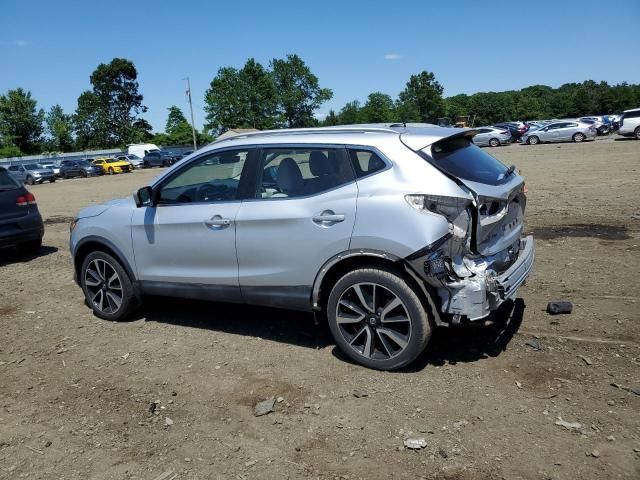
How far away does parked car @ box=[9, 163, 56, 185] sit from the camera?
138 feet

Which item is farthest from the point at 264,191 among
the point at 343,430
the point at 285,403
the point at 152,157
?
the point at 152,157

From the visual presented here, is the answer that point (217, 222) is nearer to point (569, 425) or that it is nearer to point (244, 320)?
point (244, 320)

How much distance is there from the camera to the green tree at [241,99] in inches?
3991

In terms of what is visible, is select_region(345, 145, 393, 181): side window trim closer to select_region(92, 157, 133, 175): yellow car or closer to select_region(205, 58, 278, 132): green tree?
select_region(92, 157, 133, 175): yellow car

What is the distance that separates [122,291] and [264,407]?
8.03 feet

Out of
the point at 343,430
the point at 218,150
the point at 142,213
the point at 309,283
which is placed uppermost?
the point at 218,150

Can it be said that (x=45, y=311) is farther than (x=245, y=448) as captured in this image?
Yes

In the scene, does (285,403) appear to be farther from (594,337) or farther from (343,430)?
(594,337)

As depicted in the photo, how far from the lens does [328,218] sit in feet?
13.6

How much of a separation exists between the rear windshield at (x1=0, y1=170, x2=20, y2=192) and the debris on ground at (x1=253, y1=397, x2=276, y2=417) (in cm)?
713

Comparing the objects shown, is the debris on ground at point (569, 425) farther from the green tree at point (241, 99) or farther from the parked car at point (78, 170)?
the green tree at point (241, 99)

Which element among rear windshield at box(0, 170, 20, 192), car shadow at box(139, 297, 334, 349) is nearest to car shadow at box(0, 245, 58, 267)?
rear windshield at box(0, 170, 20, 192)

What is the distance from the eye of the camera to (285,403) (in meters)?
3.83

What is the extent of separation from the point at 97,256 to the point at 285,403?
9.50 feet
